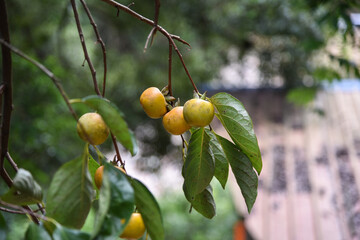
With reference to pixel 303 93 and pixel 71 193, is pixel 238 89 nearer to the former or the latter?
pixel 303 93

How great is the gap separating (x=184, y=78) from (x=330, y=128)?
0.69m

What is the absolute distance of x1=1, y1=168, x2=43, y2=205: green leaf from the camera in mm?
330

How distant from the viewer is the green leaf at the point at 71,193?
335 millimetres

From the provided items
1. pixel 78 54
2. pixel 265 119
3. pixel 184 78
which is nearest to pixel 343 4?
pixel 184 78

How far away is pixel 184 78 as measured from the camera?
1993 mm

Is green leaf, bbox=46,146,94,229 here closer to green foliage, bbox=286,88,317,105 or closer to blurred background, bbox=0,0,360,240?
blurred background, bbox=0,0,360,240

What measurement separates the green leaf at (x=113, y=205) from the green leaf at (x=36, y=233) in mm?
41

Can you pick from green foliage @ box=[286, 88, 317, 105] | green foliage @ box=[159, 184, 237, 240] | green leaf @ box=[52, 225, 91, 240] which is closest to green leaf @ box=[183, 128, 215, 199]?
green leaf @ box=[52, 225, 91, 240]

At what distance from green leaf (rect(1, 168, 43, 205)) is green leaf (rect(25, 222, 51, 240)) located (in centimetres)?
3

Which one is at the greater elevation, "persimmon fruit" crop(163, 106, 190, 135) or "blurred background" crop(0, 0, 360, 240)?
"persimmon fruit" crop(163, 106, 190, 135)

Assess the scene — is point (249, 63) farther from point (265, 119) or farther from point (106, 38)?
point (106, 38)

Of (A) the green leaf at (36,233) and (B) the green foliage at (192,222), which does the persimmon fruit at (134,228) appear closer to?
(A) the green leaf at (36,233)

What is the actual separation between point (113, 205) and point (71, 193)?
1.8 inches

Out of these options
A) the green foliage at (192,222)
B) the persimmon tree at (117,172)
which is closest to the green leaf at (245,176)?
the persimmon tree at (117,172)
